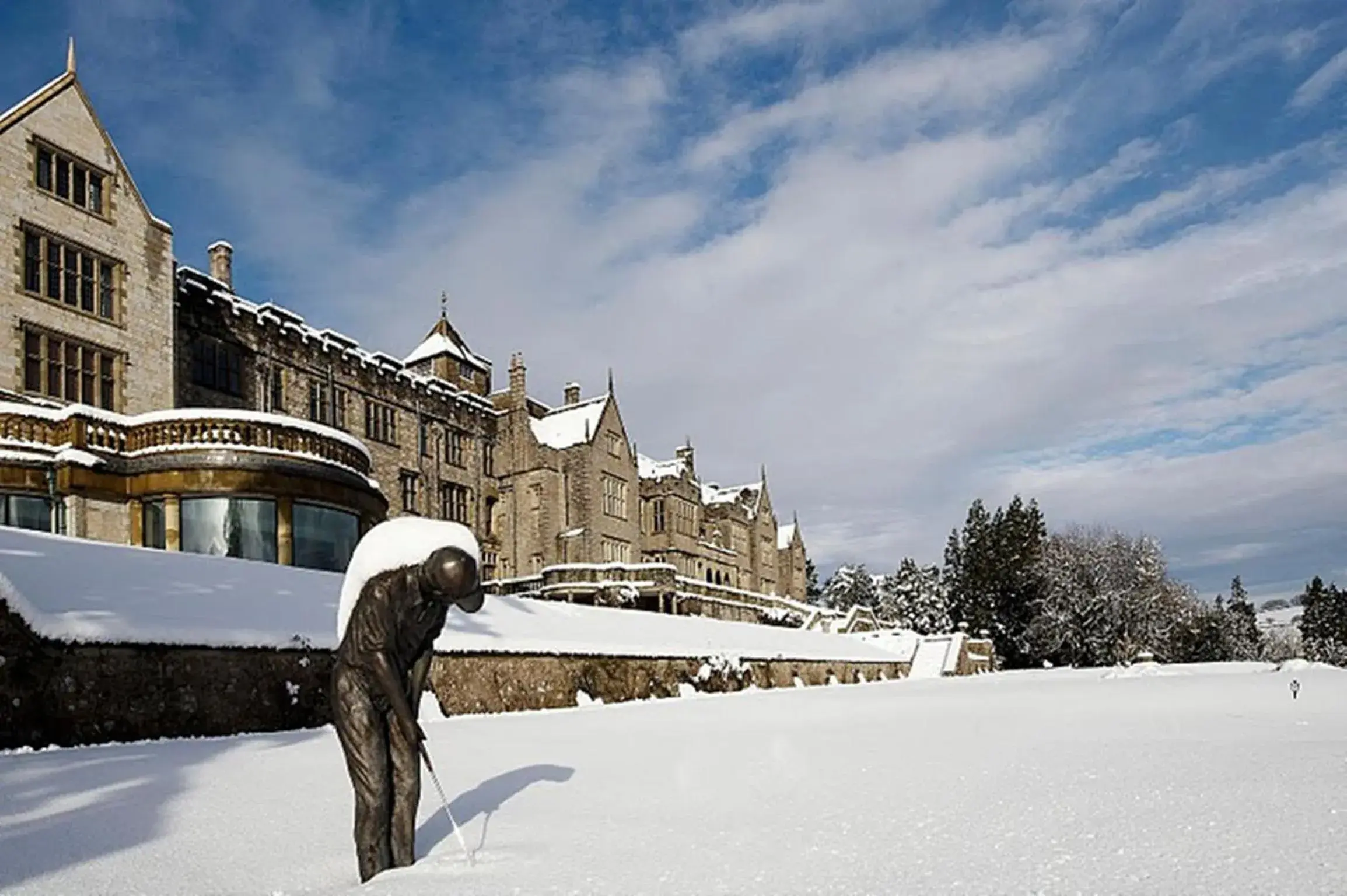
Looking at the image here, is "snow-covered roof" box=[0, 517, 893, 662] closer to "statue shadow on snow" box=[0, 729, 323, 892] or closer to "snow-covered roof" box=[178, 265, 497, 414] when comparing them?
"statue shadow on snow" box=[0, 729, 323, 892]

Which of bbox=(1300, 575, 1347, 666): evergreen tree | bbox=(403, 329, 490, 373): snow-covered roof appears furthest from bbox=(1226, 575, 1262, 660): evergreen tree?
bbox=(403, 329, 490, 373): snow-covered roof

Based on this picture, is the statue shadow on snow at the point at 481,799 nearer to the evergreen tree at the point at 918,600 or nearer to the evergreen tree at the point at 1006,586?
the evergreen tree at the point at 1006,586

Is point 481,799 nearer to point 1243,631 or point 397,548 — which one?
point 397,548

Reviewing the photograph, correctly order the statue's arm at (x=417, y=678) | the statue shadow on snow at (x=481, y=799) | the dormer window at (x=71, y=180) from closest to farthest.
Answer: the statue's arm at (x=417, y=678)
the statue shadow on snow at (x=481, y=799)
the dormer window at (x=71, y=180)

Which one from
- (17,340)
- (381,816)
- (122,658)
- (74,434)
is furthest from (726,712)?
(17,340)

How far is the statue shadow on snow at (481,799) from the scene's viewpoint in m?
6.66

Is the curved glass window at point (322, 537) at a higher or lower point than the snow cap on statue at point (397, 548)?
higher

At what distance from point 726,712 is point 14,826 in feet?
41.3

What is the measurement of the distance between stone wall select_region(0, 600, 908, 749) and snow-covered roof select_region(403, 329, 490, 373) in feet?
112

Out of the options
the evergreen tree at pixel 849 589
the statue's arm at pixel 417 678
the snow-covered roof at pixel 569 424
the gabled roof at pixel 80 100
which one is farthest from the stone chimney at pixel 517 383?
the evergreen tree at pixel 849 589

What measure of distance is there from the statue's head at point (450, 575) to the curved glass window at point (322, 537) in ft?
58.6

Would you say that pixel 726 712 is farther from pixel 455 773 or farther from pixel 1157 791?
pixel 1157 791

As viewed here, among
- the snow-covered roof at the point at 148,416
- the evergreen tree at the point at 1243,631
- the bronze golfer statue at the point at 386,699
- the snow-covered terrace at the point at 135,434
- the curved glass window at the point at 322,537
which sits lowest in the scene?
the evergreen tree at the point at 1243,631

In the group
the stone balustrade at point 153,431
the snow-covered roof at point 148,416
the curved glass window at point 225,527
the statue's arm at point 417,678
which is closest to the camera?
the statue's arm at point 417,678
